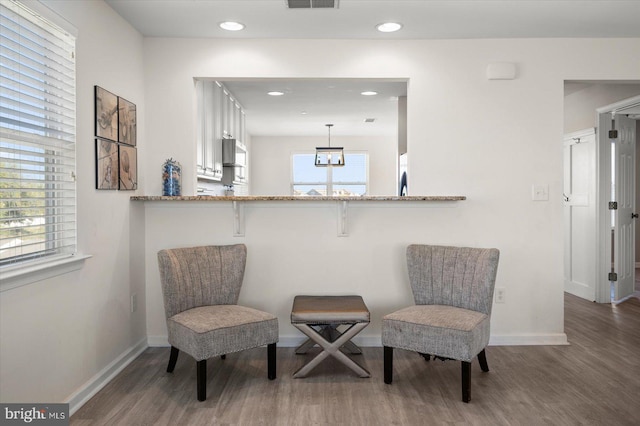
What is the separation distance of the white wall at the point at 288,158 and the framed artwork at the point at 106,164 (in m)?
6.23

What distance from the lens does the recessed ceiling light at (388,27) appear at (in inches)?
Answer: 122

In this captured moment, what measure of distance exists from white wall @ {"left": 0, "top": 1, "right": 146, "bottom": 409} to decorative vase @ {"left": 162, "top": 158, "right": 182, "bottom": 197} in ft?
0.60

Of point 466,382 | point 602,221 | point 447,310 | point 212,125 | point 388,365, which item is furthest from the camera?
point 602,221

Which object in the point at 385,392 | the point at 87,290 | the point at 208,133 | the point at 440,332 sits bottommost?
the point at 385,392

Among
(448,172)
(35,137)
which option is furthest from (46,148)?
(448,172)

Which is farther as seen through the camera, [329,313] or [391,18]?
[391,18]

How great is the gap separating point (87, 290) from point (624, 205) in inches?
201

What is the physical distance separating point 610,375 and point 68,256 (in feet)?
10.4

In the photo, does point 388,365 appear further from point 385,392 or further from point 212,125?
point 212,125

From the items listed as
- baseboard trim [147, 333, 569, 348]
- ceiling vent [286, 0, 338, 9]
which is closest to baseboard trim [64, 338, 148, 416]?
baseboard trim [147, 333, 569, 348]

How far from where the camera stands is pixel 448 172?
3.42 meters

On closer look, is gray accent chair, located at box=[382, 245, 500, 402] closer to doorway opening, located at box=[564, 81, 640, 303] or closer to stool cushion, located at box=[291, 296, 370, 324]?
stool cushion, located at box=[291, 296, 370, 324]

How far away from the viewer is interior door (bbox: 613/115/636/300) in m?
4.86

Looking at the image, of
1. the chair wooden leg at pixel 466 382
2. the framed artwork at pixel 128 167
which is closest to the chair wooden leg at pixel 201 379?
the framed artwork at pixel 128 167
